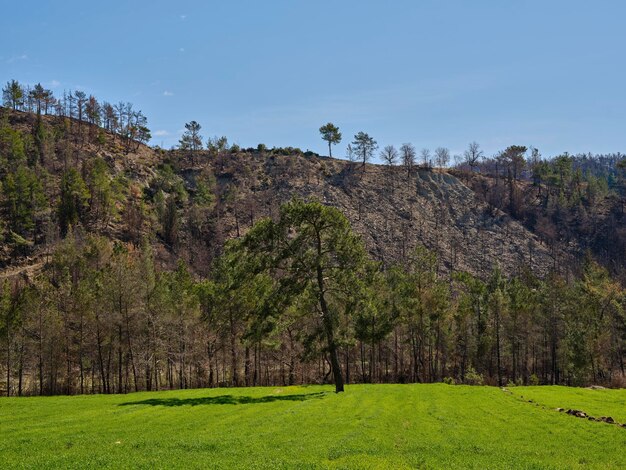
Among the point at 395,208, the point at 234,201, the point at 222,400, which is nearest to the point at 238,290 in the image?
the point at 222,400

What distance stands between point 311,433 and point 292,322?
19213mm

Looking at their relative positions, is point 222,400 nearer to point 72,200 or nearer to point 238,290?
point 238,290

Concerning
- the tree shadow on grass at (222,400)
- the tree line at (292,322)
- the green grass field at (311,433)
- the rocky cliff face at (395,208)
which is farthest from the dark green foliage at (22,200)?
the tree shadow on grass at (222,400)

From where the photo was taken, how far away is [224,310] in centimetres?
5306

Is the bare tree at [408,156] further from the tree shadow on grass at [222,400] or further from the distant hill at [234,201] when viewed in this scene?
the tree shadow on grass at [222,400]

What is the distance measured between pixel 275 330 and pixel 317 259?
5811mm

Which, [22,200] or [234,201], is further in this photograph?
[234,201]

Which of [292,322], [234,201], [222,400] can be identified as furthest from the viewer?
[234,201]

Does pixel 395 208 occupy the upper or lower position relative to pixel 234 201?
lower

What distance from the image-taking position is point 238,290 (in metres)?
40.5

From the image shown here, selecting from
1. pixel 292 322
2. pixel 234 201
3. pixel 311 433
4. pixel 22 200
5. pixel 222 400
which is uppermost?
pixel 234 201

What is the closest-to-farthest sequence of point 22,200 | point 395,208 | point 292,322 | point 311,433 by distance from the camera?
point 311,433 < point 292,322 < point 22,200 < point 395,208

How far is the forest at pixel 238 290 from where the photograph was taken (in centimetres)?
3478

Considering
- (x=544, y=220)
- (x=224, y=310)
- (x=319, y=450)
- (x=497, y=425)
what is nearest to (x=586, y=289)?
(x=224, y=310)
